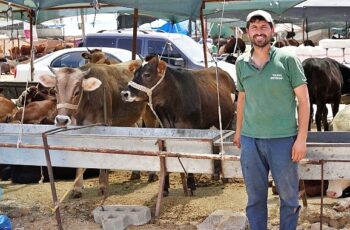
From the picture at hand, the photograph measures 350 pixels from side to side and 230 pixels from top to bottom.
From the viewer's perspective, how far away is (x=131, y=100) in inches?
289

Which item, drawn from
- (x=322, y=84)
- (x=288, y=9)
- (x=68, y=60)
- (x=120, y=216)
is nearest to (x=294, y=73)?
(x=120, y=216)

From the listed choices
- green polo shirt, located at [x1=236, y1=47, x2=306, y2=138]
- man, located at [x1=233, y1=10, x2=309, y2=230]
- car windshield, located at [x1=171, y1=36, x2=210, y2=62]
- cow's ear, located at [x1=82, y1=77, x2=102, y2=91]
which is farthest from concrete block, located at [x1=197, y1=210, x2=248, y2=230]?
car windshield, located at [x1=171, y1=36, x2=210, y2=62]

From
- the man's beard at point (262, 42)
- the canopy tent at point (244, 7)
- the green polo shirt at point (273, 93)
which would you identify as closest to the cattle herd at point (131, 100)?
the green polo shirt at point (273, 93)

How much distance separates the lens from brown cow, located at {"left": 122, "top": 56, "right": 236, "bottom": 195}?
7.34m

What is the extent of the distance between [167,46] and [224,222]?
8710 mm

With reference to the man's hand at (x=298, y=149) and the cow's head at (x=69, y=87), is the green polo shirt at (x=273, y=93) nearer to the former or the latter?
the man's hand at (x=298, y=149)

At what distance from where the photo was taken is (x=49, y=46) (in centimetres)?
3177

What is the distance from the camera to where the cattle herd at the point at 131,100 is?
7191mm

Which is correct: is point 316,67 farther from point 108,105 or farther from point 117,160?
point 117,160

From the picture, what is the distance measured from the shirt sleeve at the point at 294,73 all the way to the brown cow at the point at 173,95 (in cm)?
310

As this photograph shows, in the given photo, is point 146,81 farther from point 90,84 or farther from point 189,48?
point 189,48

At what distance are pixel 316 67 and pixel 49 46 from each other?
2296cm

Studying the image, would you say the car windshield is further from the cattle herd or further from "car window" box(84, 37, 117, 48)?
the cattle herd

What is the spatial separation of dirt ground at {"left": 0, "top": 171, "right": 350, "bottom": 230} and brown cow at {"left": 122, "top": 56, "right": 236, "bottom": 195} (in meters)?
0.43
